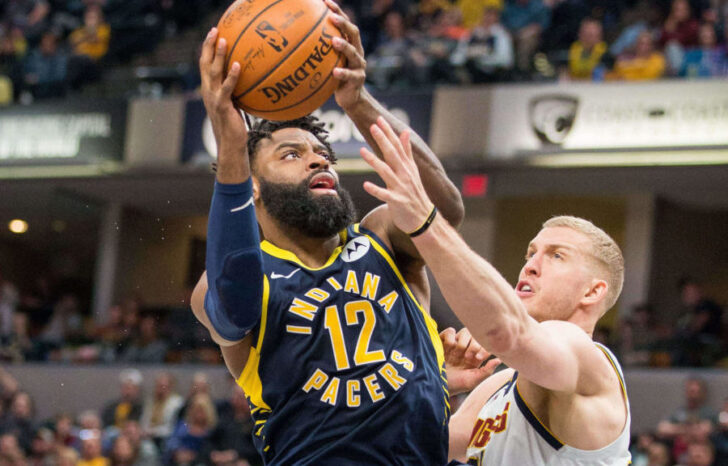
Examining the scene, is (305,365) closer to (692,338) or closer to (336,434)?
(336,434)

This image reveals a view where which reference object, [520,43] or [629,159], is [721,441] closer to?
[629,159]

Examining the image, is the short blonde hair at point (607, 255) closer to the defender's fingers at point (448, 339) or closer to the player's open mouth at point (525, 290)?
the player's open mouth at point (525, 290)

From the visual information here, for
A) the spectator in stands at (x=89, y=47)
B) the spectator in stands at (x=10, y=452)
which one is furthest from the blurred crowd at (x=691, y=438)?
the spectator in stands at (x=89, y=47)

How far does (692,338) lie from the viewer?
1115cm

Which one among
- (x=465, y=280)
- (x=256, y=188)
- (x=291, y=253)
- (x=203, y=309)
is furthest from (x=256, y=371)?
(x=465, y=280)

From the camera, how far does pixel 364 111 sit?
11.9ft

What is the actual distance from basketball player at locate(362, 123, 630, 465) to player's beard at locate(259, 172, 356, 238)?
2.04ft

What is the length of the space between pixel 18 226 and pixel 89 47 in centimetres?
470

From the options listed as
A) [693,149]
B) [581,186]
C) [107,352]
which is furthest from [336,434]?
[107,352]

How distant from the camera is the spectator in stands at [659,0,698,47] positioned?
1239 cm

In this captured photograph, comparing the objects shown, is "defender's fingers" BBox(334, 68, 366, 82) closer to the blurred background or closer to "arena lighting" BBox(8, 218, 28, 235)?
the blurred background

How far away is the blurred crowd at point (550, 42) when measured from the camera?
1229 centimetres

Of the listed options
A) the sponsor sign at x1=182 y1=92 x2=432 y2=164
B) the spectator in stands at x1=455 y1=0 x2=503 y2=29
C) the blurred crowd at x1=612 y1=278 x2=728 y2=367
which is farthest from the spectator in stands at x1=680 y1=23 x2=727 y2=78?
the sponsor sign at x1=182 y1=92 x2=432 y2=164

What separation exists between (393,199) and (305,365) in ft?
2.57
